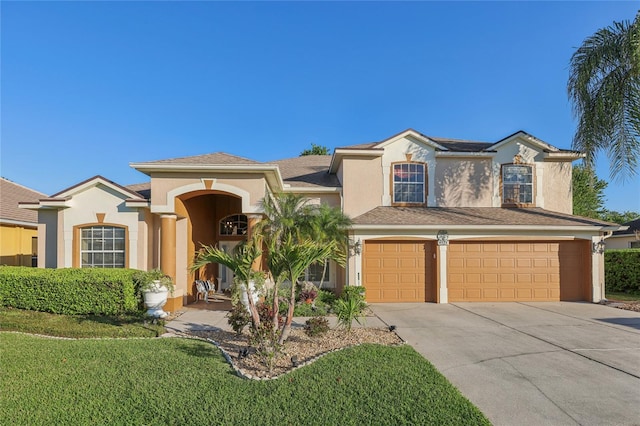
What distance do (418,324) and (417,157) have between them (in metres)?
7.95

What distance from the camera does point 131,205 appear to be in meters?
11.8

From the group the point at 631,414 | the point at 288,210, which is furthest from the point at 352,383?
the point at 288,210

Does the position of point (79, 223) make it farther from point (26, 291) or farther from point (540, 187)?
point (540, 187)

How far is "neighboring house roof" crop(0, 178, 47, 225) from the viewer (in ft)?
53.9

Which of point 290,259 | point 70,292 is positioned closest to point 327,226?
point 290,259

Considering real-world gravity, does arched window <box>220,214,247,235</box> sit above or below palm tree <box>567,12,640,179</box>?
below

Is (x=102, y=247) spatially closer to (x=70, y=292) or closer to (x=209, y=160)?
(x=70, y=292)

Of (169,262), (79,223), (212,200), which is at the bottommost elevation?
(169,262)

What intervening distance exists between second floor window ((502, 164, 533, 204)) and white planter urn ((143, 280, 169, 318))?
46.5 ft

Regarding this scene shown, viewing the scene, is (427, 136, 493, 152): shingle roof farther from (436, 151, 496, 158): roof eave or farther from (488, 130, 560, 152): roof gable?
(488, 130, 560, 152): roof gable

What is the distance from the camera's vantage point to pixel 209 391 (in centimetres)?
486

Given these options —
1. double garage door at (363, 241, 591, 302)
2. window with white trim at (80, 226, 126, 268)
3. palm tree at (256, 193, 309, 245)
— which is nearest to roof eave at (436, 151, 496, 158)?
double garage door at (363, 241, 591, 302)

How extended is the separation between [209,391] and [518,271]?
12577 millimetres

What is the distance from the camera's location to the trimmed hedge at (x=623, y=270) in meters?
16.3
